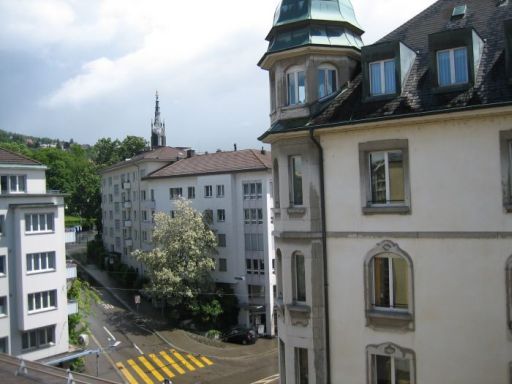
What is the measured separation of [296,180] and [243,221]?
118 feet

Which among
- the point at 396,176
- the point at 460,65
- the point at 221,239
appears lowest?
the point at 221,239

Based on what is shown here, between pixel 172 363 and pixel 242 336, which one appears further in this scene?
pixel 242 336

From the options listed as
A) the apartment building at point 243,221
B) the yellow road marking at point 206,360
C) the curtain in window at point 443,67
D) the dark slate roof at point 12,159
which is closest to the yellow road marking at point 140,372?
the yellow road marking at point 206,360

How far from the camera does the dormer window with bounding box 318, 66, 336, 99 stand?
1611 centimetres

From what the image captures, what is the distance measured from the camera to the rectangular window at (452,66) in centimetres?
1359

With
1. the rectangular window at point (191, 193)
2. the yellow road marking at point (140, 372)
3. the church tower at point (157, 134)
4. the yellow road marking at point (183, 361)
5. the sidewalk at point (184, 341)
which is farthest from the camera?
the church tower at point (157, 134)

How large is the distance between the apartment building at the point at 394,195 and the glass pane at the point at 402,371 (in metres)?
0.03

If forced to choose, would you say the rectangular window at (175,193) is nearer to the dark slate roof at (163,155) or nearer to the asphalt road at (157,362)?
the dark slate roof at (163,155)

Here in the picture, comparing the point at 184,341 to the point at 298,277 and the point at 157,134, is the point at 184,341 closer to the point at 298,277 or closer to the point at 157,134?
the point at 298,277

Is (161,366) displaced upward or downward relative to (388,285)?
downward

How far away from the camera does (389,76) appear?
14.7 metres

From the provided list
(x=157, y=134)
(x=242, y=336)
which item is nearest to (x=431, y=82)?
(x=242, y=336)

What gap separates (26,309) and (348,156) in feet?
104

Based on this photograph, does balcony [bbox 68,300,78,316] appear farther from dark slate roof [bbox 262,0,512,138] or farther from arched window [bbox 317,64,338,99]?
arched window [bbox 317,64,338,99]
